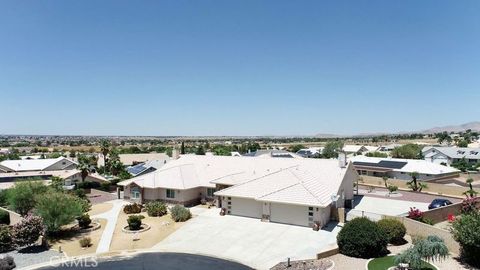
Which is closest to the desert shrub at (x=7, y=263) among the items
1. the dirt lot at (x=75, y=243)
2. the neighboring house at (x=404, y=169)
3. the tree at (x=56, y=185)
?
the dirt lot at (x=75, y=243)

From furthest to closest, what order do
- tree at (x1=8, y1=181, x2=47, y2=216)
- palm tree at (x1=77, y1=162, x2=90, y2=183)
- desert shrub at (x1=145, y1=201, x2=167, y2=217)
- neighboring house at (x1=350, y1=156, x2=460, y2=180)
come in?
neighboring house at (x1=350, y1=156, x2=460, y2=180) → palm tree at (x1=77, y1=162, x2=90, y2=183) → tree at (x1=8, y1=181, x2=47, y2=216) → desert shrub at (x1=145, y1=201, x2=167, y2=217)

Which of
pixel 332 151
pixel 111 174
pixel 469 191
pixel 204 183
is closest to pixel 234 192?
pixel 204 183

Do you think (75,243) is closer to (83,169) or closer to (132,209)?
(132,209)

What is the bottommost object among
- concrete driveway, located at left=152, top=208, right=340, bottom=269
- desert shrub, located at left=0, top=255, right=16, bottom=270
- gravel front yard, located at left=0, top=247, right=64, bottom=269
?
gravel front yard, located at left=0, top=247, right=64, bottom=269

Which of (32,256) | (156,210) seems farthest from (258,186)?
(32,256)

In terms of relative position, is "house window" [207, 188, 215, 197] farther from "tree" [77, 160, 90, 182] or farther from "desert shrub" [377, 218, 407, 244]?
"tree" [77, 160, 90, 182]

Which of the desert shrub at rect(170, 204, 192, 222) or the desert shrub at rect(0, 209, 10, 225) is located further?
the desert shrub at rect(0, 209, 10, 225)

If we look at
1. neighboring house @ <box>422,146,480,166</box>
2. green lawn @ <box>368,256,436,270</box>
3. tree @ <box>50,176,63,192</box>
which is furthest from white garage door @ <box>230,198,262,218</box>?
neighboring house @ <box>422,146,480,166</box>
